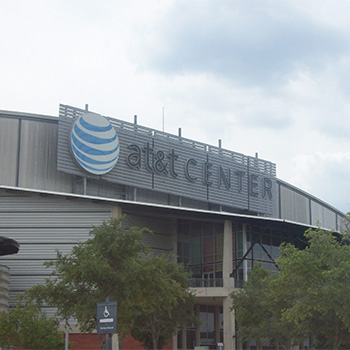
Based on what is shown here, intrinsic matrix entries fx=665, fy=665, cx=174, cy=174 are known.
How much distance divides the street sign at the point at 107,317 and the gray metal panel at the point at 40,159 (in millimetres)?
34792

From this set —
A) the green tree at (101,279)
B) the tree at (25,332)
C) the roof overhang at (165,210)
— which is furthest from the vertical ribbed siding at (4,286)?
the green tree at (101,279)

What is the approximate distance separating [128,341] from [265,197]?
82.3 ft

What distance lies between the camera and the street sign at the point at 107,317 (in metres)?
24.0

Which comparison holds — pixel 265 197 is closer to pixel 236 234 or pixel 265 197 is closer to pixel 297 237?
pixel 297 237

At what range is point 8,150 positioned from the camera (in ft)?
189

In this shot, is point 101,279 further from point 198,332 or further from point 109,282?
point 198,332

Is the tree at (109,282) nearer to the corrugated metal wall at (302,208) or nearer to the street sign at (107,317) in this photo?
the street sign at (107,317)

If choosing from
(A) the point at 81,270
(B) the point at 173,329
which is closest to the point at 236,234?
(B) the point at 173,329

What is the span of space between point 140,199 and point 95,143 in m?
7.79

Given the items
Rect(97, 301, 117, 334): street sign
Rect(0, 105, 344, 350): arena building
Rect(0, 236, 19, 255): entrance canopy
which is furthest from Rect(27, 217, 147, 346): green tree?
Rect(0, 105, 344, 350): arena building

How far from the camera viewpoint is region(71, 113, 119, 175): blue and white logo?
5859cm

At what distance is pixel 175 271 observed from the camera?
48.7 m

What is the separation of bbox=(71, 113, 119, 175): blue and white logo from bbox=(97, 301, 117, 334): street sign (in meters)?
34.7

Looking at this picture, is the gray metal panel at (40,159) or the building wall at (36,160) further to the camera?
the gray metal panel at (40,159)
